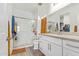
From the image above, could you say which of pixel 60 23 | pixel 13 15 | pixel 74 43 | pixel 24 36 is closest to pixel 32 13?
pixel 13 15

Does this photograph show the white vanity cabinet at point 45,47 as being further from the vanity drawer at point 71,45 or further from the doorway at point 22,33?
the vanity drawer at point 71,45

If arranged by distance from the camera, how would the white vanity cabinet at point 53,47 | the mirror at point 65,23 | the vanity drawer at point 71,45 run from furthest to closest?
the mirror at point 65,23 → the white vanity cabinet at point 53,47 → the vanity drawer at point 71,45

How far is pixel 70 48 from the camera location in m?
1.38

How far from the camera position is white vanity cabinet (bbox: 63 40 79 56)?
4.10ft

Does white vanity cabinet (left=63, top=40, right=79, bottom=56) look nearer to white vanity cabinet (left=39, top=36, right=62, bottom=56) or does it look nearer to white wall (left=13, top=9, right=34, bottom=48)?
white vanity cabinet (left=39, top=36, right=62, bottom=56)

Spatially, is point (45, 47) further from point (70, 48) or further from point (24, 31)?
point (70, 48)

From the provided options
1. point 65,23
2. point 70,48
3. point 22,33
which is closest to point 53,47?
point 65,23

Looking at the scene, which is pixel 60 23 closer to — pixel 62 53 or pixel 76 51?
pixel 62 53

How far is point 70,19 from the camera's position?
2.02 meters

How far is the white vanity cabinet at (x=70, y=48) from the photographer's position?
4.10 feet

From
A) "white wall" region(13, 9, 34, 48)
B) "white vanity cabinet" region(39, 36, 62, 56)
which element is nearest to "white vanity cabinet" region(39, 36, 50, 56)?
"white vanity cabinet" region(39, 36, 62, 56)

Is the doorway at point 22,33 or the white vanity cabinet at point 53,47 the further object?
the doorway at point 22,33

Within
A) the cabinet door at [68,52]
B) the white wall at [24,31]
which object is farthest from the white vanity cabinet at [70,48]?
the white wall at [24,31]

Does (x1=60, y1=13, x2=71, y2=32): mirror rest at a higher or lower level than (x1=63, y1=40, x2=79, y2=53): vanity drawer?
higher
